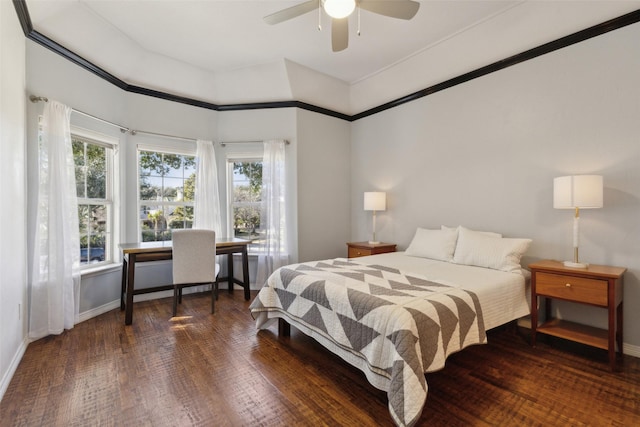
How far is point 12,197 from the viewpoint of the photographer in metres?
2.11

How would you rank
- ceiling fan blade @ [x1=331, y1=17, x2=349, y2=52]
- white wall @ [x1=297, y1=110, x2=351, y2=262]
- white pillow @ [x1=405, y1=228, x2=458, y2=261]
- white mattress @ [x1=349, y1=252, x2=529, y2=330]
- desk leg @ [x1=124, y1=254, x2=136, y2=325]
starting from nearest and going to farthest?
white mattress @ [x1=349, y1=252, x2=529, y2=330] → ceiling fan blade @ [x1=331, y1=17, x2=349, y2=52] → desk leg @ [x1=124, y1=254, x2=136, y2=325] → white pillow @ [x1=405, y1=228, x2=458, y2=261] → white wall @ [x1=297, y1=110, x2=351, y2=262]

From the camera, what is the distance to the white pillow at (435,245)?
311cm

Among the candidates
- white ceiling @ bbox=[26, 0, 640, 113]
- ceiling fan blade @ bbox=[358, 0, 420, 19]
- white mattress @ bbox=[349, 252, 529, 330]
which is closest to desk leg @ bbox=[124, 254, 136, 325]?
white ceiling @ bbox=[26, 0, 640, 113]

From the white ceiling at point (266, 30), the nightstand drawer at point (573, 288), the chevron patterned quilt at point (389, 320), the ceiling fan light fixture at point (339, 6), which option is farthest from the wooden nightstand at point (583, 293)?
the ceiling fan light fixture at point (339, 6)

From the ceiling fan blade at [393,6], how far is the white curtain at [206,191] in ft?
9.43

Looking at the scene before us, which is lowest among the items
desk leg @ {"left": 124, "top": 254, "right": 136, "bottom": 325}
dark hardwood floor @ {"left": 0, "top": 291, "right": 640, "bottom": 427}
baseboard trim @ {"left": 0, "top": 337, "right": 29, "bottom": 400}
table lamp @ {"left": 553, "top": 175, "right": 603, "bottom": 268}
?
dark hardwood floor @ {"left": 0, "top": 291, "right": 640, "bottom": 427}

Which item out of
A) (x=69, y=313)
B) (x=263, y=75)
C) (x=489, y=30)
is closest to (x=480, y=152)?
(x=489, y=30)

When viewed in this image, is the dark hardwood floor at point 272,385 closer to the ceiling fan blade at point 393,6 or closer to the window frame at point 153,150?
the window frame at point 153,150

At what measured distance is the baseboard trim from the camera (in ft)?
A: 6.05

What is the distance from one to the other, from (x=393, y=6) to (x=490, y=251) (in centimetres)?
223

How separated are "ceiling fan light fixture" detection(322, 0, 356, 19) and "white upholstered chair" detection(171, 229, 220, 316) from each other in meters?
2.40

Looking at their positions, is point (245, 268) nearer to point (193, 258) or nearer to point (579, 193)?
point (193, 258)

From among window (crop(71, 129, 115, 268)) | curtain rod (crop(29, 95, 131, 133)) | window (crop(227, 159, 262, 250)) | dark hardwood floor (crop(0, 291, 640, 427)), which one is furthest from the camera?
window (crop(227, 159, 262, 250))

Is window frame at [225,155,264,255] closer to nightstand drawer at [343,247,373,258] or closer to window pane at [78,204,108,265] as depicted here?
nightstand drawer at [343,247,373,258]
